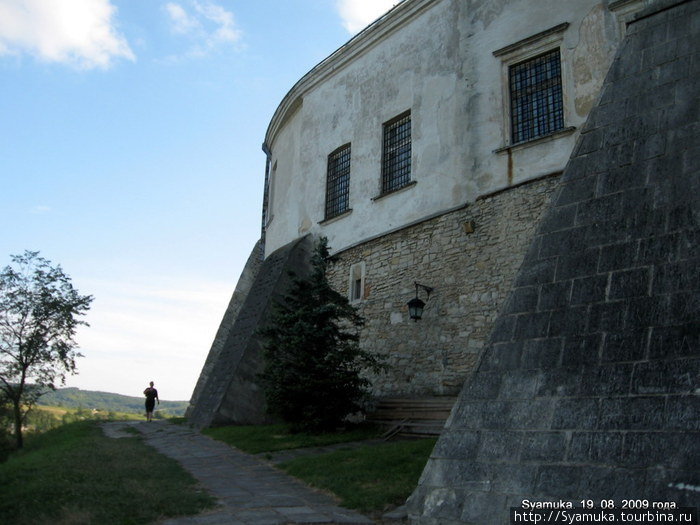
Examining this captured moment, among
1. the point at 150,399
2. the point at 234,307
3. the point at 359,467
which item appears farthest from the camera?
the point at 234,307

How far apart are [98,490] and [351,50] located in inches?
509

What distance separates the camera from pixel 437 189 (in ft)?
41.5

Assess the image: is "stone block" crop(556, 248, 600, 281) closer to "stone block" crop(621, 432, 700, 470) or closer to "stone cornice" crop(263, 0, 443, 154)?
"stone block" crop(621, 432, 700, 470)

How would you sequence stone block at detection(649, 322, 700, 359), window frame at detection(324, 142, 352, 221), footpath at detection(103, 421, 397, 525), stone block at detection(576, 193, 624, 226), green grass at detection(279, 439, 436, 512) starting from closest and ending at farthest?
stone block at detection(649, 322, 700, 359)
stone block at detection(576, 193, 624, 226)
footpath at detection(103, 421, 397, 525)
green grass at detection(279, 439, 436, 512)
window frame at detection(324, 142, 352, 221)

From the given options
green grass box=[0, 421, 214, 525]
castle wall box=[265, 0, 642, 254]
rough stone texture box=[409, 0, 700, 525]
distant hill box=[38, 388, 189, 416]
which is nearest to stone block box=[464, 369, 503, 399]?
rough stone texture box=[409, 0, 700, 525]

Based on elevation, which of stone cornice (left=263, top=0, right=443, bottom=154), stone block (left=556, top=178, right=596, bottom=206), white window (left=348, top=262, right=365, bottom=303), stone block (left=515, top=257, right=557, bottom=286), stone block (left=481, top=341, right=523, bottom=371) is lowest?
stone block (left=481, top=341, right=523, bottom=371)

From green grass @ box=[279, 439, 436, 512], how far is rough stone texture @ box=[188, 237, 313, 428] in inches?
180

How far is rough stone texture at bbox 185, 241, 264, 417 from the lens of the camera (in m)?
20.8

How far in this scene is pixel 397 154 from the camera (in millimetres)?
14172

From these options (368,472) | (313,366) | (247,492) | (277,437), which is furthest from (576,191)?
(277,437)

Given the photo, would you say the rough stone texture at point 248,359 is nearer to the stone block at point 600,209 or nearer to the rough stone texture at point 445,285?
the rough stone texture at point 445,285

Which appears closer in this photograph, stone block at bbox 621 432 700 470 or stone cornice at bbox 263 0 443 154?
stone block at bbox 621 432 700 470

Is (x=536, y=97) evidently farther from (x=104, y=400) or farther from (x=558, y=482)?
(x=104, y=400)

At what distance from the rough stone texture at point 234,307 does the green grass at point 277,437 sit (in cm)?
888
